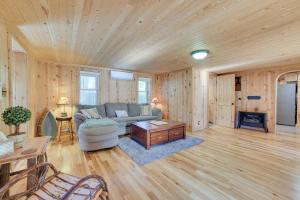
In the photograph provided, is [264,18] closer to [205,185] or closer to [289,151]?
[205,185]

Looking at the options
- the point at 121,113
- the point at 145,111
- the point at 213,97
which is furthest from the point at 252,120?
the point at 121,113

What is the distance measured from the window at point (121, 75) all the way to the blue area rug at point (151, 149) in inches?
94.8

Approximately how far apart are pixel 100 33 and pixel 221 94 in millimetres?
5272

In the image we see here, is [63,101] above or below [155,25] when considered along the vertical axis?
below

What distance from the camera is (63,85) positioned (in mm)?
4332

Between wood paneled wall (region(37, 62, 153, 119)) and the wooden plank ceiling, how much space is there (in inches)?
47.4

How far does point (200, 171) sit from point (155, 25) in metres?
2.34

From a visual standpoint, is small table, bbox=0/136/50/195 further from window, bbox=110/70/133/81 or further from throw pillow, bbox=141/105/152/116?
window, bbox=110/70/133/81

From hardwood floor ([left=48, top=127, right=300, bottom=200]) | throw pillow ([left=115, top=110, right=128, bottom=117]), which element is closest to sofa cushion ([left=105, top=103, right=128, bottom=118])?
throw pillow ([left=115, top=110, right=128, bottom=117])

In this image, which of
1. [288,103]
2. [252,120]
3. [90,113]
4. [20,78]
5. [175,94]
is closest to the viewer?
[20,78]

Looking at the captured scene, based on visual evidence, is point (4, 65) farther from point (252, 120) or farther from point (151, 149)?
point (252, 120)

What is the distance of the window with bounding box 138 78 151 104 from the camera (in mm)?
5980

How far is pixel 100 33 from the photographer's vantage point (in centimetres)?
225

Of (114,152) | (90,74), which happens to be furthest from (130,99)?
(114,152)
